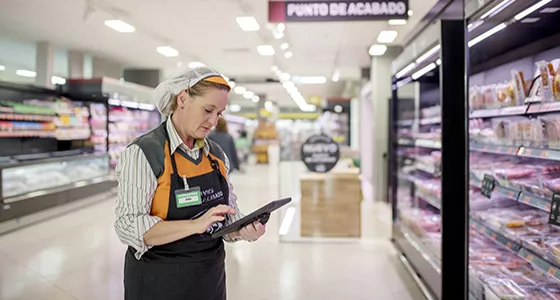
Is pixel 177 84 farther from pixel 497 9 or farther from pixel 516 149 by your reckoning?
pixel 516 149

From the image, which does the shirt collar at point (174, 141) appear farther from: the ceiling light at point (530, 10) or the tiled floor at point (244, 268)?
the tiled floor at point (244, 268)

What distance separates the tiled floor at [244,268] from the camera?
3.45 meters

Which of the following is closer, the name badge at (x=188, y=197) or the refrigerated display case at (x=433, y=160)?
the name badge at (x=188, y=197)

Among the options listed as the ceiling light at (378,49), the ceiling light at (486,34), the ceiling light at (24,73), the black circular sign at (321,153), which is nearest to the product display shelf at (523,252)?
the ceiling light at (486,34)

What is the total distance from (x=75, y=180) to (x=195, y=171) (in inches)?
259

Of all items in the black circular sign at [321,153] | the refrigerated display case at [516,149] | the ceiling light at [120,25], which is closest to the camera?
the refrigerated display case at [516,149]

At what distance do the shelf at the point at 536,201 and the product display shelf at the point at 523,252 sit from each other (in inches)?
10.7

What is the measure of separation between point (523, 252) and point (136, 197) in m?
2.16

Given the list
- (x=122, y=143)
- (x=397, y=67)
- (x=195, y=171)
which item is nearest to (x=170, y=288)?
(x=195, y=171)

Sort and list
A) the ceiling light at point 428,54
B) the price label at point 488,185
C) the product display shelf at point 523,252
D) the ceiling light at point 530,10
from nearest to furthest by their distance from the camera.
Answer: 1. the ceiling light at point 530,10
2. the product display shelf at point 523,252
3. the price label at point 488,185
4. the ceiling light at point 428,54

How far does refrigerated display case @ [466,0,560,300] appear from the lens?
2203mm

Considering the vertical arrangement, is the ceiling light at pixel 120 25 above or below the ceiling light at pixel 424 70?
above

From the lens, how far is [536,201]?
7.36 feet

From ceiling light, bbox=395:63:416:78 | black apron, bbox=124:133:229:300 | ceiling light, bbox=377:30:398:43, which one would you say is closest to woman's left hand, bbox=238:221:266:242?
black apron, bbox=124:133:229:300
